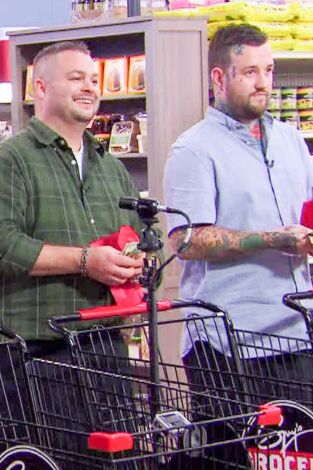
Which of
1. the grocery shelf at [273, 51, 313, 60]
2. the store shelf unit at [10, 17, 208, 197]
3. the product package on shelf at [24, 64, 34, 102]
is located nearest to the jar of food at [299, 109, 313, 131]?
the grocery shelf at [273, 51, 313, 60]

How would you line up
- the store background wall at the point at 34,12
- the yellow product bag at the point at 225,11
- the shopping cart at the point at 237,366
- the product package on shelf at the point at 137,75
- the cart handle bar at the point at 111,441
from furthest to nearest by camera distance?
1. the store background wall at the point at 34,12
2. the product package on shelf at the point at 137,75
3. the yellow product bag at the point at 225,11
4. the shopping cart at the point at 237,366
5. the cart handle bar at the point at 111,441

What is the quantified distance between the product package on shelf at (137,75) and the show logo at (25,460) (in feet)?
12.5

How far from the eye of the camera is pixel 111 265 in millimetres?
3252

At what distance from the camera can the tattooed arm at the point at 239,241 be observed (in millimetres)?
3494

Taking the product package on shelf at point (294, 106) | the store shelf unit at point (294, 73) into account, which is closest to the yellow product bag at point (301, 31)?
the store shelf unit at point (294, 73)

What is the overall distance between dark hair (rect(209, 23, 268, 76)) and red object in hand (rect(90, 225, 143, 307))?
29.5 inches

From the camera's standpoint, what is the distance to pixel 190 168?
357 centimetres

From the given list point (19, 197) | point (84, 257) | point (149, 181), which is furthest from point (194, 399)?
point (149, 181)

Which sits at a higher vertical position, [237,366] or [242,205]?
[242,205]

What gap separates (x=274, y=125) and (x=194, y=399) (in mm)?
1183

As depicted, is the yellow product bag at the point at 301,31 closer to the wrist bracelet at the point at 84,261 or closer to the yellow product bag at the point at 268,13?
the yellow product bag at the point at 268,13

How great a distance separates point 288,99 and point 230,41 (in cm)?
229

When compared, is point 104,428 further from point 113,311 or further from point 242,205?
point 242,205

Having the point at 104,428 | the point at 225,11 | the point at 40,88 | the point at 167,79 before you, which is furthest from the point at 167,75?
the point at 104,428
